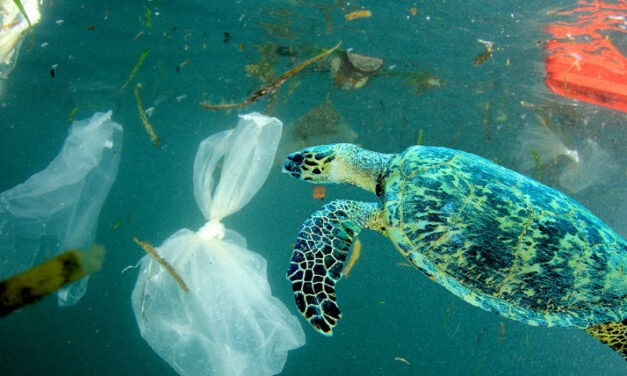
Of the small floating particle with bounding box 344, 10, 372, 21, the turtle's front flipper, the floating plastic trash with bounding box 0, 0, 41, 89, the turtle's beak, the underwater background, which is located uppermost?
the floating plastic trash with bounding box 0, 0, 41, 89

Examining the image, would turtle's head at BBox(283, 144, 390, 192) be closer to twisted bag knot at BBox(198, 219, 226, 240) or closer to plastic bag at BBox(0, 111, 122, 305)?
twisted bag knot at BBox(198, 219, 226, 240)

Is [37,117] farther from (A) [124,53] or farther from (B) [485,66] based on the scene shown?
(B) [485,66]

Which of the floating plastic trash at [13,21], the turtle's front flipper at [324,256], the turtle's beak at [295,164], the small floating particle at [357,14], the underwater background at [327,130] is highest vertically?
the floating plastic trash at [13,21]

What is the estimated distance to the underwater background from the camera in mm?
8406

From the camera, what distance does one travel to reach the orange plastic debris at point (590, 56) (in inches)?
258

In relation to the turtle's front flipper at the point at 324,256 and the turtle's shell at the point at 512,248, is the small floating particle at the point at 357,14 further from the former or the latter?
the turtle's shell at the point at 512,248

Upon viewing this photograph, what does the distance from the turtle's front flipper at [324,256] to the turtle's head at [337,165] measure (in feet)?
1.34

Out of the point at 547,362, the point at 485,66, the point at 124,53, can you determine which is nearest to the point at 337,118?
the point at 485,66

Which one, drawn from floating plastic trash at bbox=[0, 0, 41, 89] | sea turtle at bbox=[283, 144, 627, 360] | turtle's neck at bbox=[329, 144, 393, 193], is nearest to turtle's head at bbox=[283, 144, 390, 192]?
turtle's neck at bbox=[329, 144, 393, 193]

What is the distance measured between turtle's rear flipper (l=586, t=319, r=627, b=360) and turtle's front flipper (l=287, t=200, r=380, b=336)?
2184 millimetres

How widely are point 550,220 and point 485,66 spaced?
7.51 meters

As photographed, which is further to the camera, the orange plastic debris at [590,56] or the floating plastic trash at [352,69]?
the floating plastic trash at [352,69]

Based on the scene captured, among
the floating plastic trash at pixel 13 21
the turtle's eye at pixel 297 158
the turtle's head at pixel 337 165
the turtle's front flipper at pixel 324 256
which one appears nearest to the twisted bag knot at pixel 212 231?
the turtle's head at pixel 337 165

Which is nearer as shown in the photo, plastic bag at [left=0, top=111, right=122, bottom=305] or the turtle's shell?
the turtle's shell
